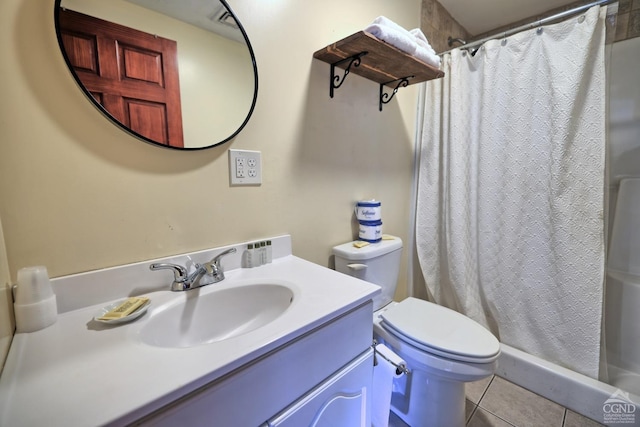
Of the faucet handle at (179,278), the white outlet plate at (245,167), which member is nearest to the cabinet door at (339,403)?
the faucet handle at (179,278)

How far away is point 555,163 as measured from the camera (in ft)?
3.95

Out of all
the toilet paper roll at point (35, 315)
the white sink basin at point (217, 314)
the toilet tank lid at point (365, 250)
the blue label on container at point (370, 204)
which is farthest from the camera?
the blue label on container at point (370, 204)

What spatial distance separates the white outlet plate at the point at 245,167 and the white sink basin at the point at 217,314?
37cm

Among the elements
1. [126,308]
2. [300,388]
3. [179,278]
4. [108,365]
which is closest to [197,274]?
[179,278]

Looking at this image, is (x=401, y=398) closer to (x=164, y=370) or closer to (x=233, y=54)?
(x=164, y=370)

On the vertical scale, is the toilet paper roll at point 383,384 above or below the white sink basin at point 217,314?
below

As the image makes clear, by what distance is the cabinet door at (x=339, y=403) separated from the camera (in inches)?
22.1

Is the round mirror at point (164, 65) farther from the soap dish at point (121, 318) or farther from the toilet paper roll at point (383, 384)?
the toilet paper roll at point (383, 384)

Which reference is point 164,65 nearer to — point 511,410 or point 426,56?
point 426,56

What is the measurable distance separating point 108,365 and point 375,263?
99 centimetres

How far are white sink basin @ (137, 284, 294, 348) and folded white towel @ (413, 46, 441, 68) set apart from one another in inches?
43.3

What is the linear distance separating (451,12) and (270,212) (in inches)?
76.0

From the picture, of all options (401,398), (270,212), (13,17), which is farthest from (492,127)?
(13,17)

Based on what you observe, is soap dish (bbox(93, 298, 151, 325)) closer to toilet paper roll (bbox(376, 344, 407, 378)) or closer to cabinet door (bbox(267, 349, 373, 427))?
cabinet door (bbox(267, 349, 373, 427))
